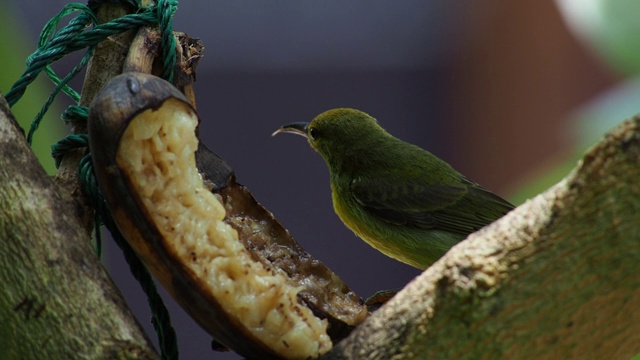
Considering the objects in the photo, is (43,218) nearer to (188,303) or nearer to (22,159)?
(22,159)

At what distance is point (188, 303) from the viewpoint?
156 cm

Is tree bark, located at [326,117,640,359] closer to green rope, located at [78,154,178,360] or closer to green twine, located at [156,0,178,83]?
green rope, located at [78,154,178,360]

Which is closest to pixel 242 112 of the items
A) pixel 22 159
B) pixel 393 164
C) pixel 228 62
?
pixel 228 62

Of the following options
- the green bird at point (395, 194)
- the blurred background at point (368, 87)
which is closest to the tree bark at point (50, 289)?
the green bird at point (395, 194)

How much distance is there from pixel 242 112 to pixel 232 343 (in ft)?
17.6

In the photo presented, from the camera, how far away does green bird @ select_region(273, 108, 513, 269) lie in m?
2.98

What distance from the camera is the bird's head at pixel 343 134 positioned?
323 cm

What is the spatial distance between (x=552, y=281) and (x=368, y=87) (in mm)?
6119

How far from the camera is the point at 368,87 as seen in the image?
7430mm

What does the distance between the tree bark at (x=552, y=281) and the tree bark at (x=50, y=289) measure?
0.45 metres

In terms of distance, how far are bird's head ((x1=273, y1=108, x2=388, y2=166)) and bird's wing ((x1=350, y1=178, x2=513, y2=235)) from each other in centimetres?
13

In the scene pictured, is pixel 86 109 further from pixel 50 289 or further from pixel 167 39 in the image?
pixel 50 289

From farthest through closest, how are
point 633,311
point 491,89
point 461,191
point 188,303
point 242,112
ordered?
1. point 491,89
2. point 242,112
3. point 461,191
4. point 188,303
5. point 633,311

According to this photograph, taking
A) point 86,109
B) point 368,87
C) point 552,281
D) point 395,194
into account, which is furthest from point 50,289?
point 368,87
